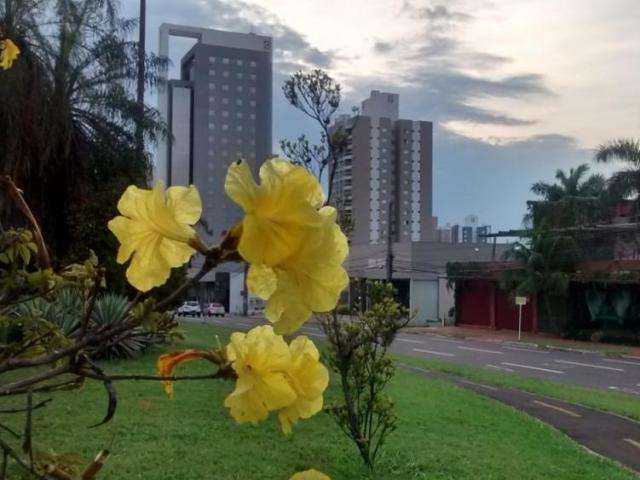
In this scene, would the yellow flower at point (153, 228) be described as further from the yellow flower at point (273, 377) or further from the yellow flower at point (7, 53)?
the yellow flower at point (7, 53)

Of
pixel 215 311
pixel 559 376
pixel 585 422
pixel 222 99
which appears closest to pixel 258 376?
pixel 585 422

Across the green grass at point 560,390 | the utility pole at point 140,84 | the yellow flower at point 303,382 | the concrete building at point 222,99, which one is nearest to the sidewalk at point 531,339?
the green grass at point 560,390

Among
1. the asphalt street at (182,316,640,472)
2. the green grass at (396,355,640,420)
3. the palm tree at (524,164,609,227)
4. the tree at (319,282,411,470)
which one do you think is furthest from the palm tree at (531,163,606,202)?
the tree at (319,282,411,470)

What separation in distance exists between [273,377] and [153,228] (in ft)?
0.72

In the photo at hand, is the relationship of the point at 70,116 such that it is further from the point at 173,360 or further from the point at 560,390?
the point at 173,360

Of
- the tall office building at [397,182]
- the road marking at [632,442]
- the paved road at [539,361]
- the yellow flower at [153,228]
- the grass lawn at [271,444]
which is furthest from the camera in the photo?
the tall office building at [397,182]

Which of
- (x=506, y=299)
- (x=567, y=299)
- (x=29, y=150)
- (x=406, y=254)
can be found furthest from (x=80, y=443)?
(x=406, y=254)

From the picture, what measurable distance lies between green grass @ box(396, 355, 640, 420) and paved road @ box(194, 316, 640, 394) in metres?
0.94

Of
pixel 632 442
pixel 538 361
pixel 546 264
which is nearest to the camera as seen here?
pixel 632 442

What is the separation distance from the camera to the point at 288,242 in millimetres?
665

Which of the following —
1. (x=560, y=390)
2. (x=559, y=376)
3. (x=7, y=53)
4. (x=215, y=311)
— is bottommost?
(x=215, y=311)

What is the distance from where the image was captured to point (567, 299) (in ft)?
90.2

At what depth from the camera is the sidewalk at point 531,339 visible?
23.1m

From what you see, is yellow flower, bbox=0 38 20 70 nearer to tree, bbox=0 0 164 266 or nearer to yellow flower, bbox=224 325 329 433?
yellow flower, bbox=224 325 329 433
